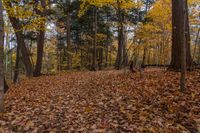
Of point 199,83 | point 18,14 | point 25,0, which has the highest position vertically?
point 25,0

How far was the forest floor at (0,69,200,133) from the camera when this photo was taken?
589cm

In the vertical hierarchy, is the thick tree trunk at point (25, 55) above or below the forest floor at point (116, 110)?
above

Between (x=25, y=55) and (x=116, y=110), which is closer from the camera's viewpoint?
(x=116, y=110)

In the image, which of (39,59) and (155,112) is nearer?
(155,112)

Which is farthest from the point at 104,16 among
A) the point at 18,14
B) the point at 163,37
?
the point at 18,14

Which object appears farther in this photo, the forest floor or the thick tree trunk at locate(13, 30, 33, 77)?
the thick tree trunk at locate(13, 30, 33, 77)

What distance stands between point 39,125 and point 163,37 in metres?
29.6

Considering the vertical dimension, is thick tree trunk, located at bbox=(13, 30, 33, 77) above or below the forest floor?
above

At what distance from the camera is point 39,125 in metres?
6.49

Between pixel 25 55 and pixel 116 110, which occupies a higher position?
pixel 25 55

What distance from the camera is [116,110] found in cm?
705

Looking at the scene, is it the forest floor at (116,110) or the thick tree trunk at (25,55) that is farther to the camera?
the thick tree trunk at (25,55)

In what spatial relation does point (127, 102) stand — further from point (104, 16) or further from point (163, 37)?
point (163, 37)

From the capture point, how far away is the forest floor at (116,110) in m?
5.89
